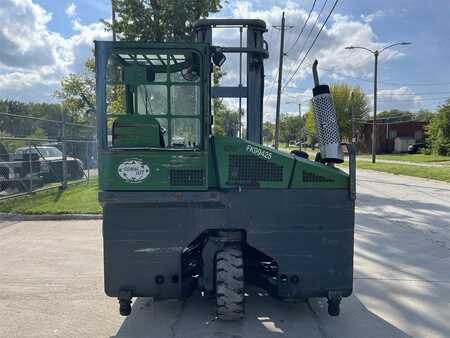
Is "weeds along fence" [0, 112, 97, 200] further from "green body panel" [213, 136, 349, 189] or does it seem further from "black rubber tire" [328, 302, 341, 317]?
"black rubber tire" [328, 302, 341, 317]

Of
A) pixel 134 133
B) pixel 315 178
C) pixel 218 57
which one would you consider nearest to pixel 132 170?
pixel 134 133

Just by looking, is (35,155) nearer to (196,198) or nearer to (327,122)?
(196,198)

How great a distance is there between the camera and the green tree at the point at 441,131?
41844 mm

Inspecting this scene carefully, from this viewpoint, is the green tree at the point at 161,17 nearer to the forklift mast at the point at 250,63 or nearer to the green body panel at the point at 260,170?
the forklift mast at the point at 250,63

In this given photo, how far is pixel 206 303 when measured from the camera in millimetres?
4723

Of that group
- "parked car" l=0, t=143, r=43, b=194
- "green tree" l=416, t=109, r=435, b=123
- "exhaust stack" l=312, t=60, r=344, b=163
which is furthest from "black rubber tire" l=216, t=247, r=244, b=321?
"green tree" l=416, t=109, r=435, b=123

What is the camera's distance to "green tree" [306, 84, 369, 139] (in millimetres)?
63188

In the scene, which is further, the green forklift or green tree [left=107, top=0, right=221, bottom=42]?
green tree [left=107, top=0, right=221, bottom=42]

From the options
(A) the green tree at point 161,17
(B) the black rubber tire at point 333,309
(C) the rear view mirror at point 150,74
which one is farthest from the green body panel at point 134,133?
(A) the green tree at point 161,17

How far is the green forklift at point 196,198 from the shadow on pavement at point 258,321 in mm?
199

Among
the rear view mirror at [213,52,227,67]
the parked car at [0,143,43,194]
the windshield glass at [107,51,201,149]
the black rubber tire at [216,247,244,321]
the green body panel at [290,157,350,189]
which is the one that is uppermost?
the rear view mirror at [213,52,227,67]

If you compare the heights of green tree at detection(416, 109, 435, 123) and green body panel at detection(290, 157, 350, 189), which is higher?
green tree at detection(416, 109, 435, 123)

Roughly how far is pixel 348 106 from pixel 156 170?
2570 inches

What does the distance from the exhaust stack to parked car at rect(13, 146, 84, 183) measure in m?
10.4
